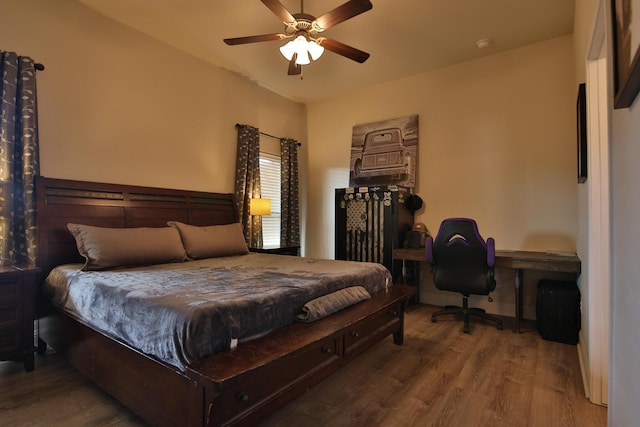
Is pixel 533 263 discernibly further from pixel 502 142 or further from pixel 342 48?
pixel 342 48

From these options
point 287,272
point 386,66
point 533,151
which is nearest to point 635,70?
point 287,272

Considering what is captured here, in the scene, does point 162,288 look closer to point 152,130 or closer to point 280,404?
point 280,404

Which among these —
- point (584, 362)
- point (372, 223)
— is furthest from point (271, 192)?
point (584, 362)

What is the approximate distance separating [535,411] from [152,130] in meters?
4.07

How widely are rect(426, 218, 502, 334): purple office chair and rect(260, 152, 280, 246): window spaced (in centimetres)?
247

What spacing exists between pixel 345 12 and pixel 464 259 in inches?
94.7

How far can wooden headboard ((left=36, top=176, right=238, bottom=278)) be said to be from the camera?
108 inches

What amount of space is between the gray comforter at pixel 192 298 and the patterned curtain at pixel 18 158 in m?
0.41

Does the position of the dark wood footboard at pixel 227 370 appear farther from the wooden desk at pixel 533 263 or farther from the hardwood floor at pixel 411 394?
the wooden desk at pixel 533 263

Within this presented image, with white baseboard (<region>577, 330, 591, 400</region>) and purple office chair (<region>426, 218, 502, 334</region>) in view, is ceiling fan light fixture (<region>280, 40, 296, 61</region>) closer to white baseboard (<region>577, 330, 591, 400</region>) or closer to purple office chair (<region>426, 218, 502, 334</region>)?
purple office chair (<region>426, 218, 502, 334</region>)

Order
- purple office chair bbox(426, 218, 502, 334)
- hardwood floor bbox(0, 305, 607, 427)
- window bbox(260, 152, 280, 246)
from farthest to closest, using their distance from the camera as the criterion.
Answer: window bbox(260, 152, 280, 246)
purple office chair bbox(426, 218, 502, 334)
hardwood floor bbox(0, 305, 607, 427)

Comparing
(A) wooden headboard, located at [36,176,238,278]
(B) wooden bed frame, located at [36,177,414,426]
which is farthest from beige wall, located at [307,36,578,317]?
(A) wooden headboard, located at [36,176,238,278]

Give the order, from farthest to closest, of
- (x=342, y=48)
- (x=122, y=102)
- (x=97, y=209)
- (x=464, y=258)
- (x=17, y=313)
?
(x=122, y=102), (x=464, y=258), (x=97, y=209), (x=342, y=48), (x=17, y=313)

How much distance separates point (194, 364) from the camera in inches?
54.3
